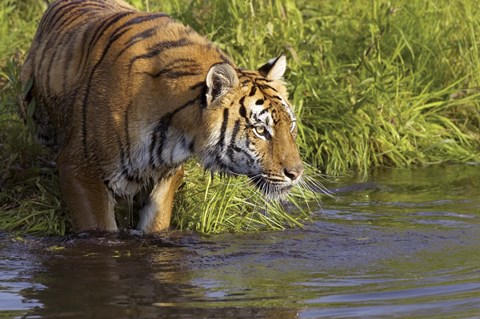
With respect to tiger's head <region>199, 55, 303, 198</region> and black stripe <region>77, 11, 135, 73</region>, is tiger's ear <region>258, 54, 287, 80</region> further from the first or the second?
black stripe <region>77, 11, 135, 73</region>

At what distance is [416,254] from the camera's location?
566cm

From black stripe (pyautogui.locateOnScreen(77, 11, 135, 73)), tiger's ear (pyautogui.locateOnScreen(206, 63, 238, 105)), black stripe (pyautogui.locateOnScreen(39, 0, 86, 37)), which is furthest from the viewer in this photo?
black stripe (pyautogui.locateOnScreen(39, 0, 86, 37))

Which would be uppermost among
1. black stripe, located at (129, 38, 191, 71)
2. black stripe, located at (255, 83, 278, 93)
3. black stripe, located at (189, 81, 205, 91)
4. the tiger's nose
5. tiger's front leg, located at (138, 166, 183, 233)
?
black stripe, located at (129, 38, 191, 71)

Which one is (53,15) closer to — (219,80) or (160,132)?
(160,132)

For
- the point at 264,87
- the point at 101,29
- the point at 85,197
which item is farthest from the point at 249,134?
the point at 101,29

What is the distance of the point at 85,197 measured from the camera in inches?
225

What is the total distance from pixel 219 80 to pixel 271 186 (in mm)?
569

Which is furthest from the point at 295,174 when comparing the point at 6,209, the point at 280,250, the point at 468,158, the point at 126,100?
the point at 468,158

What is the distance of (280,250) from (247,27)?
2.39 meters

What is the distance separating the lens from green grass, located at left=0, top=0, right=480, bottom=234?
7.61m

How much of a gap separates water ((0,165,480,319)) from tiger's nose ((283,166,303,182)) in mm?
408

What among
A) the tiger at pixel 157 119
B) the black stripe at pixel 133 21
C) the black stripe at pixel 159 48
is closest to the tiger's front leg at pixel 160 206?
the tiger at pixel 157 119

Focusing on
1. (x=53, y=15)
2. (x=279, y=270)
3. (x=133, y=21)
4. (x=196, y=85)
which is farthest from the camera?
(x=53, y=15)

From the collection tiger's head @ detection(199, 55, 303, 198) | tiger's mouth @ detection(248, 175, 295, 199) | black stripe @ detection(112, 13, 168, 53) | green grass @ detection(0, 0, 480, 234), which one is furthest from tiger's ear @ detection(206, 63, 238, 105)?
green grass @ detection(0, 0, 480, 234)
